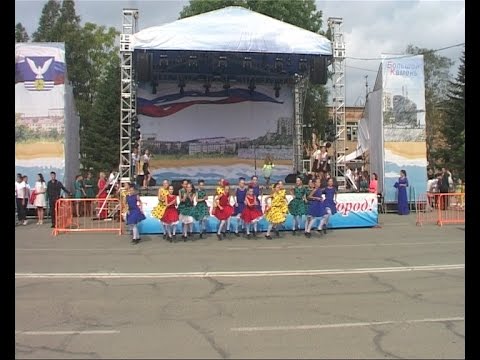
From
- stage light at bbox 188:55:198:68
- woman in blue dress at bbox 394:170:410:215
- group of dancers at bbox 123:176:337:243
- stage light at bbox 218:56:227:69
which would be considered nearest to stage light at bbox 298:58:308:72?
stage light at bbox 218:56:227:69

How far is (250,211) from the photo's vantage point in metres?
15.5

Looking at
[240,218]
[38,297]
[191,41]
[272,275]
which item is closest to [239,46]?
[191,41]

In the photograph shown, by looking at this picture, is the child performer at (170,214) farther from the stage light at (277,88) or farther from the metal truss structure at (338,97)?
the stage light at (277,88)

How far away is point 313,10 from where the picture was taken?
3875 centimetres

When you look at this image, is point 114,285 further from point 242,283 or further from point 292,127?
point 292,127

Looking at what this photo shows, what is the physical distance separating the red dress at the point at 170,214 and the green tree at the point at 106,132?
27.8m

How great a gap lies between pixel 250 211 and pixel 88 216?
6214mm

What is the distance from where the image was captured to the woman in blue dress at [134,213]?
14469 mm

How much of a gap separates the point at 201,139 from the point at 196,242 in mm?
11469

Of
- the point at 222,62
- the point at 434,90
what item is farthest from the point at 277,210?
the point at 434,90

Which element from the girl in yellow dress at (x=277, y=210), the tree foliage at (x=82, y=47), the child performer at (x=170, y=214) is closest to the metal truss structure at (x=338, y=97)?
the girl in yellow dress at (x=277, y=210)

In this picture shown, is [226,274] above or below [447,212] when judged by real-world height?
below

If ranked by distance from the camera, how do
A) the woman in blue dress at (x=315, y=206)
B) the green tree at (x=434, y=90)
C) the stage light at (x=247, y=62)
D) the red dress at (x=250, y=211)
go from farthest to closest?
1. the green tree at (x=434, y=90)
2. the stage light at (x=247, y=62)
3. the woman in blue dress at (x=315, y=206)
4. the red dress at (x=250, y=211)

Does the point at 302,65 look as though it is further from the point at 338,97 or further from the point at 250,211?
the point at 250,211
